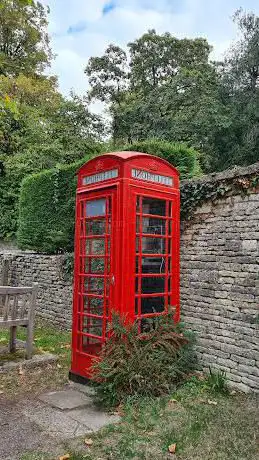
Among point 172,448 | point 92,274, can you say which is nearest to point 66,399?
point 92,274

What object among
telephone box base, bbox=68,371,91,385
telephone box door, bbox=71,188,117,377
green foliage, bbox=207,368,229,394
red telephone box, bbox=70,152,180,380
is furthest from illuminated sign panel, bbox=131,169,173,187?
telephone box base, bbox=68,371,91,385

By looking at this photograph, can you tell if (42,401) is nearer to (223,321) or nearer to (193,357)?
(193,357)

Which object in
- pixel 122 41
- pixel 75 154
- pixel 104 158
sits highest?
pixel 122 41

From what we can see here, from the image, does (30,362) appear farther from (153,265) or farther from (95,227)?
(153,265)

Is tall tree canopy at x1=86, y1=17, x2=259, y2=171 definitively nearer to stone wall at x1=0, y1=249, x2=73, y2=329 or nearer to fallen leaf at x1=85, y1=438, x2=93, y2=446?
stone wall at x1=0, y1=249, x2=73, y2=329

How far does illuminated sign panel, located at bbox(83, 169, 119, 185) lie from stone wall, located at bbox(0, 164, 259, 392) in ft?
4.20

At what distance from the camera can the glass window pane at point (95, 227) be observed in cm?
483

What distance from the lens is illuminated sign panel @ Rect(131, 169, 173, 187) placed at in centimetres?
463

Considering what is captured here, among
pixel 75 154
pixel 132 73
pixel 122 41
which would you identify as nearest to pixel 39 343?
pixel 75 154

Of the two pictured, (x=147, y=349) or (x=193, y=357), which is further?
(x=193, y=357)

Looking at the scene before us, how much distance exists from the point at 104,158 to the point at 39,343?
3651mm

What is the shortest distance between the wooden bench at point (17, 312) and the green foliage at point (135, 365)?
5.62ft

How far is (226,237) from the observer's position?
4.83m

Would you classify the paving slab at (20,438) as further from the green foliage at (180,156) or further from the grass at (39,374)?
the green foliage at (180,156)
